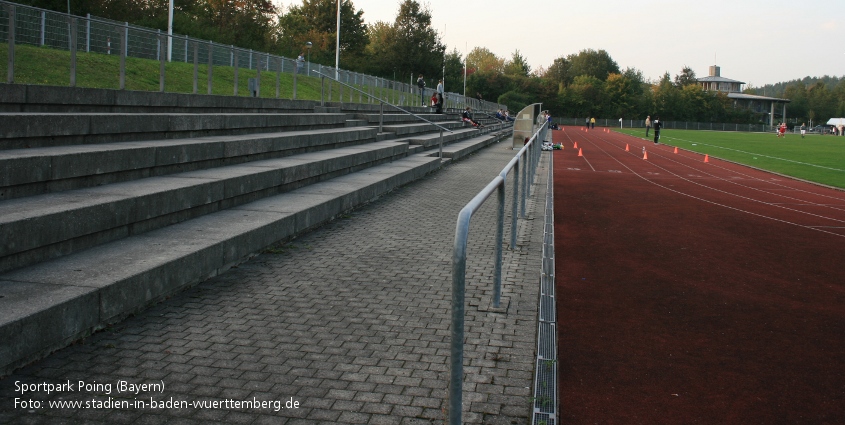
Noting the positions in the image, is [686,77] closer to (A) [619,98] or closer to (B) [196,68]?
(A) [619,98]

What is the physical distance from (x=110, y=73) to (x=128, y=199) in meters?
5.44

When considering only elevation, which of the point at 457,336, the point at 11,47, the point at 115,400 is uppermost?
the point at 11,47

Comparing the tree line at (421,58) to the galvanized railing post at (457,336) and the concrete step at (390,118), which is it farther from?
the galvanized railing post at (457,336)

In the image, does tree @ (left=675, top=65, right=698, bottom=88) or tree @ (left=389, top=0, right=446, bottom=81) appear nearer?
tree @ (left=389, top=0, right=446, bottom=81)

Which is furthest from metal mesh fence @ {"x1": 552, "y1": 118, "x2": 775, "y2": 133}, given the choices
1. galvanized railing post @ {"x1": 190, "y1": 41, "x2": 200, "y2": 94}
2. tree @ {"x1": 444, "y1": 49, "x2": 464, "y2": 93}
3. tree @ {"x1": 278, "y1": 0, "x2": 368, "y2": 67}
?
galvanized railing post @ {"x1": 190, "y1": 41, "x2": 200, "y2": 94}

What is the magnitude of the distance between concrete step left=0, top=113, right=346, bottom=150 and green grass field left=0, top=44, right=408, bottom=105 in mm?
1449

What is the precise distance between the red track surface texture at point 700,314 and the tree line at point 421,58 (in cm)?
2389

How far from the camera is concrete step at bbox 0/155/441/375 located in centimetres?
431


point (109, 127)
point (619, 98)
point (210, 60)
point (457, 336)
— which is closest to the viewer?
point (457, 336)

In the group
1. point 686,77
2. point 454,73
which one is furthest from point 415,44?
point 686,77

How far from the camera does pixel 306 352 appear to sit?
4887 mm

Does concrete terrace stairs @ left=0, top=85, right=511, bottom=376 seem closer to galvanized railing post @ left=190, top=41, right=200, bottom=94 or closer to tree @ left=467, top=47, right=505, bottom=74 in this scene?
galvanized railing post @ left=190, top=41, right=200, bottom=94

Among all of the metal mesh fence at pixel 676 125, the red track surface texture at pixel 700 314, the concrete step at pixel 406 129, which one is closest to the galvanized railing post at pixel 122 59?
the red track surface texture at pixel 700 314

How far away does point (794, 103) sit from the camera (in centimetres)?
15450
